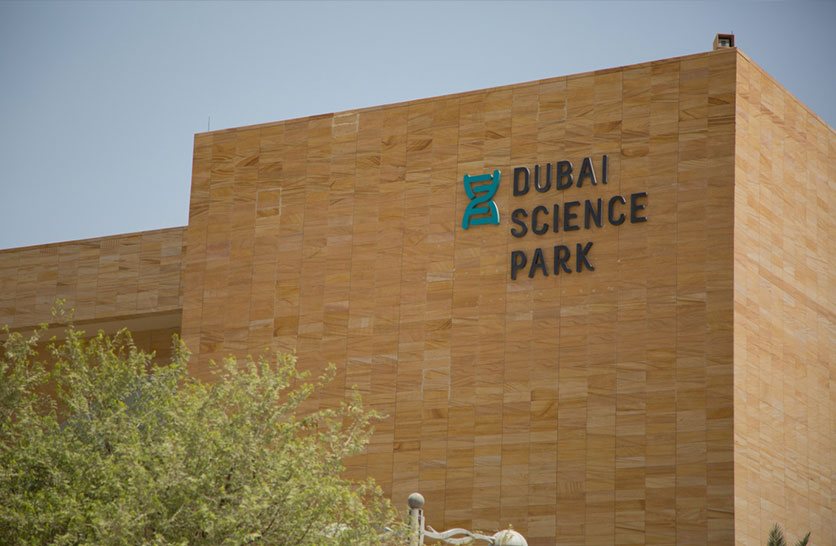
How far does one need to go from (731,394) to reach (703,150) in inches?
194

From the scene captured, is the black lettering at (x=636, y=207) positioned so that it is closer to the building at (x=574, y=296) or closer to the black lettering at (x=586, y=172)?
the building at (x=574, y=296)

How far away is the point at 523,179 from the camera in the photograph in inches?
1190

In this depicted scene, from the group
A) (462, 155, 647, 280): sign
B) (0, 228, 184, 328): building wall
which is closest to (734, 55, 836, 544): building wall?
(462, 155, 647, 280): sign

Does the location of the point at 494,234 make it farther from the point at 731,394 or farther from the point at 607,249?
the point at 731,394

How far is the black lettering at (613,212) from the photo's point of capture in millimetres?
29109

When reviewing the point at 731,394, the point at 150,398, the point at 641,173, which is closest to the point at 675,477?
the point at 731,394

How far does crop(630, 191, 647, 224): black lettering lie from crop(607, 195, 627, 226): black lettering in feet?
0.54

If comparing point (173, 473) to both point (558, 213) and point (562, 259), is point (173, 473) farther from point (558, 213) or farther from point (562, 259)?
point (558, 213)

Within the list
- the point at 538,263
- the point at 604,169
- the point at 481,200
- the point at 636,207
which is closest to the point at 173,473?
the point at 538,263

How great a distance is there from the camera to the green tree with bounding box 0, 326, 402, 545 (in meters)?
21.2

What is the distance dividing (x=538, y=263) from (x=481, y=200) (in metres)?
1.95

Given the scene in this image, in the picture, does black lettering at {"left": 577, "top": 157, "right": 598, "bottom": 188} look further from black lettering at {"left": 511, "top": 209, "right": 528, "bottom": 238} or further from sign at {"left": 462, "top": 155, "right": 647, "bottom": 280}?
black lettering at {"left": 511, "top": 209, "right": 528, "bottom": 238}

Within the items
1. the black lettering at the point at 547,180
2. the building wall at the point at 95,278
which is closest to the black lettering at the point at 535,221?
the black lettering at the point at 547,180

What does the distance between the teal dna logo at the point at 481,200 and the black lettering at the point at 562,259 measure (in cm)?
164
